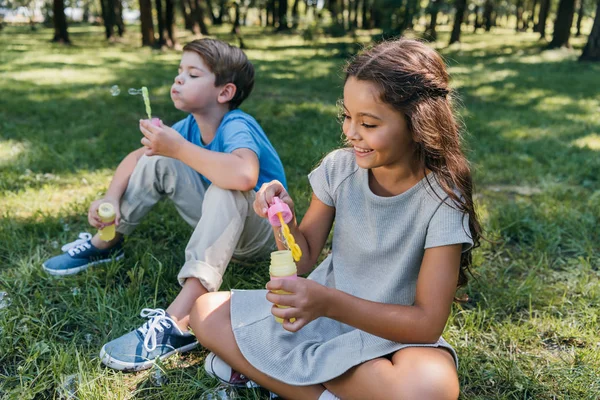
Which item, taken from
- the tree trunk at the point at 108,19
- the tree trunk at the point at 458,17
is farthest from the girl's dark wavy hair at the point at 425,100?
the tree trunk at the point at 108,19

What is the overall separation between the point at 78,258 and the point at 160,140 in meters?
0.72

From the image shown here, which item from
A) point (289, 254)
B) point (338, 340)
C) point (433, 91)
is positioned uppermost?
point (433, 91)

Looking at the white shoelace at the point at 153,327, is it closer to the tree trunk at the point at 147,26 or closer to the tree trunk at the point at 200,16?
the tree trunk at the point at 147,26

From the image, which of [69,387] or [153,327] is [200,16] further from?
[69,387]

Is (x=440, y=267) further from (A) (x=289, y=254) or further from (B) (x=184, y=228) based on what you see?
(B) (x=184, y=228)

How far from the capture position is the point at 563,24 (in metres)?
13.8

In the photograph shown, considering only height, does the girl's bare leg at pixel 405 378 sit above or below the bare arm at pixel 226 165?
below

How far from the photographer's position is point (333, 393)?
158 centimetres

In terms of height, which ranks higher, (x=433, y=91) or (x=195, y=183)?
(x=433, y=91)

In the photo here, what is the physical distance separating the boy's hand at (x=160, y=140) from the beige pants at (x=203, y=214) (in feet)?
0.64

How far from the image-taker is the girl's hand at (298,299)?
1.38 meters

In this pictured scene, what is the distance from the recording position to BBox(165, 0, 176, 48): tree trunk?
13.5 m

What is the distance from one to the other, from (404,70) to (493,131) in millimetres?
3811

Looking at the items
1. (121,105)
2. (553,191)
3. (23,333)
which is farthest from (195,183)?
(121,105)
